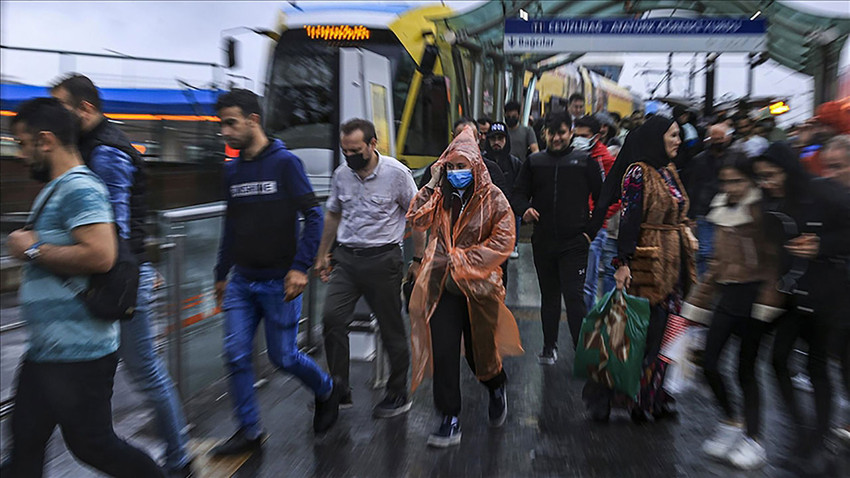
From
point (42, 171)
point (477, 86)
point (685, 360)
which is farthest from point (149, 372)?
point (477, 86)

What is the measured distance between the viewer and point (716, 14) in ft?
34.0

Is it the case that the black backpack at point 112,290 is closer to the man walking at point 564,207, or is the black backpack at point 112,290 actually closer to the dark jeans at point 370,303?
the dark jeans at point 370,303

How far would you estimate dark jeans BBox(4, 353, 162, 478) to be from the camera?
2.89 metres

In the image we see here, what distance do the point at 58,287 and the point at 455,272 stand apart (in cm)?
207

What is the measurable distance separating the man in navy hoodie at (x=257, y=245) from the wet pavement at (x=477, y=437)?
18.1 inches

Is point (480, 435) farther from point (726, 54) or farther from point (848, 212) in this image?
point (726, 54)

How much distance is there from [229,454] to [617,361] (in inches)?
90.0

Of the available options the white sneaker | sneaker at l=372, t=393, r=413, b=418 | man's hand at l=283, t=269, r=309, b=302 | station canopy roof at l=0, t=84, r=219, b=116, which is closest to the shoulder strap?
man's hand at l=283, t=269, r=309, b=302

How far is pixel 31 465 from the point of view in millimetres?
2949

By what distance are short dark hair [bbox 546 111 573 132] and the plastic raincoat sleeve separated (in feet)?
5.39

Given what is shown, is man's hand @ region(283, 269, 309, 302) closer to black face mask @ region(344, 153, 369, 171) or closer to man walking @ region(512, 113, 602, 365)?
black face mask @ region(344, 153, 369, 171)

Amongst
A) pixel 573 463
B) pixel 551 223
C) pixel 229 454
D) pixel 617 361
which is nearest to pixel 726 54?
pixel 551 223

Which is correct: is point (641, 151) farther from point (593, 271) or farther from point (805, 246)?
point (593, 271)

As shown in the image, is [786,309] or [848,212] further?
[786,309]
